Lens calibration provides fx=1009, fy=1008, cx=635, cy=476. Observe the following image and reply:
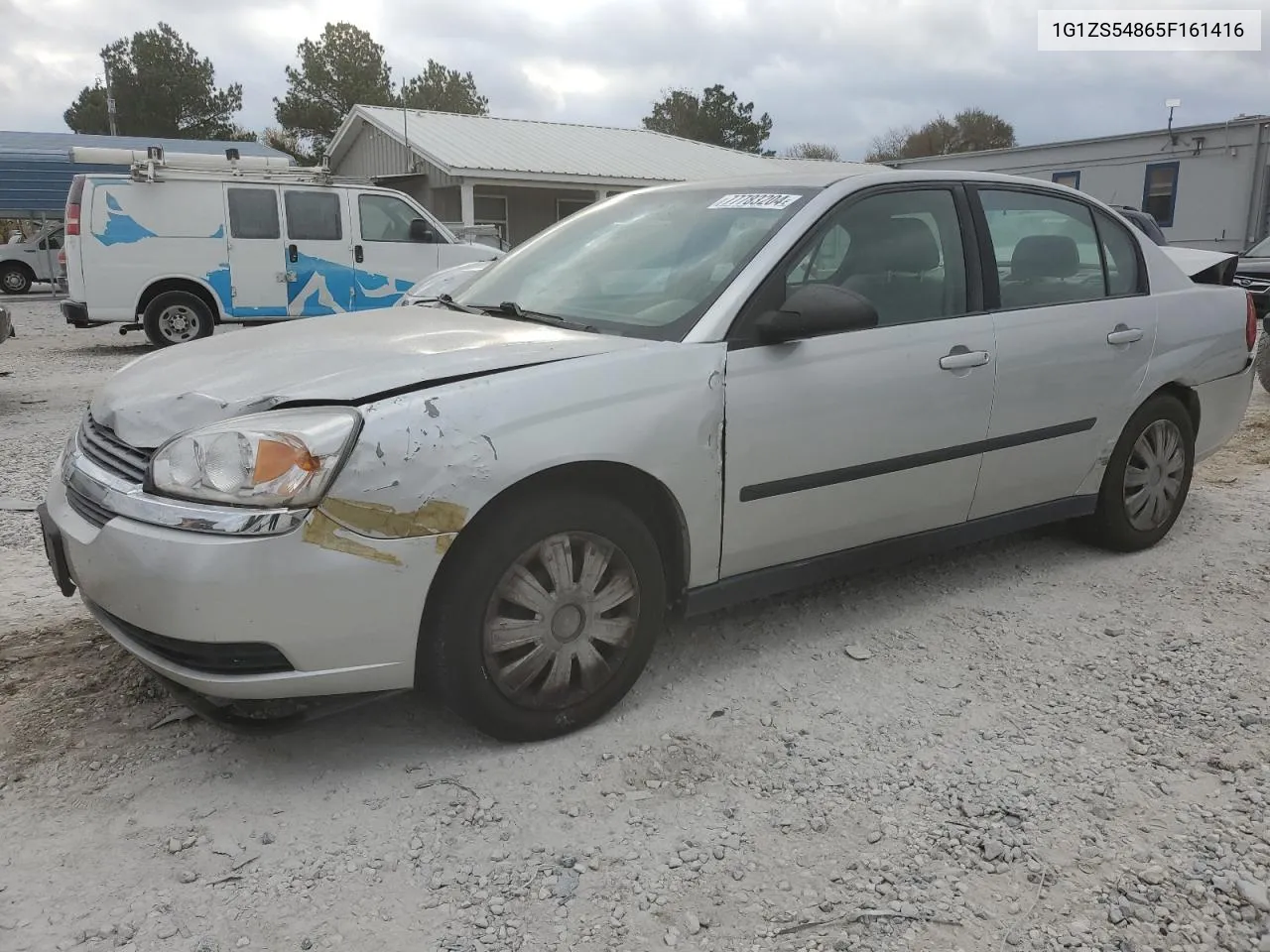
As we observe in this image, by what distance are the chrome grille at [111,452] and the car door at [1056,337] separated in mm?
2794

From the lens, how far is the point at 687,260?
3342 millimetres

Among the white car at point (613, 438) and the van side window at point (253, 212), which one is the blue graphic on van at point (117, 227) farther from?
the white car at point (613, 438)

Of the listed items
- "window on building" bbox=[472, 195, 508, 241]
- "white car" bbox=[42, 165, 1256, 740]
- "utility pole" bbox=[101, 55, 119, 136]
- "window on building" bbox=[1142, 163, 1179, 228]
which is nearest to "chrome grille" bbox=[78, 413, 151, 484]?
"white car" bbox=[42, 165, 1256, 740]

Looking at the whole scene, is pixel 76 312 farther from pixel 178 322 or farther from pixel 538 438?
pixel 538 438

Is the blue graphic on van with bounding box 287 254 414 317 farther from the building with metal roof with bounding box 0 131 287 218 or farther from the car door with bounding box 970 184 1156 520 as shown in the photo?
the building with metal roof with bounding box 0 131 287 218

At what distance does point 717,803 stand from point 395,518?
1094 millimetres

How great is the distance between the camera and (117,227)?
1101 cm

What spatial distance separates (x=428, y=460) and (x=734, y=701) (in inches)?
51.3

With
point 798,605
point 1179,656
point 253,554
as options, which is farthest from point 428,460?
point 1179,656

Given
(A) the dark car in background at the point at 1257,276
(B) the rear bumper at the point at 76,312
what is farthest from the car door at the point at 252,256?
(A) the dark car in background at the point at 1257,276

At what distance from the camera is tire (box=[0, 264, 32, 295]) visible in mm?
21453

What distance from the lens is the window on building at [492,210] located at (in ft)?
75.0

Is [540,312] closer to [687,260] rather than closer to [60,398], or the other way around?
[687,260]

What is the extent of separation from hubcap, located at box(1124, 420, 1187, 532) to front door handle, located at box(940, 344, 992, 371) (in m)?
1.19
